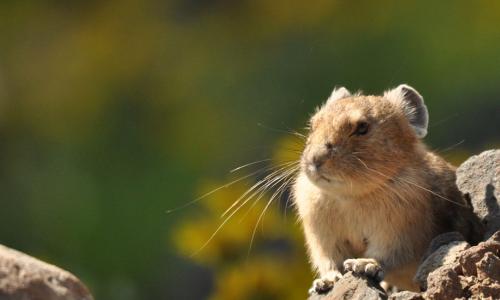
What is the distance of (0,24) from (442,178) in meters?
5.71

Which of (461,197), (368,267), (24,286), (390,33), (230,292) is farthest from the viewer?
(390,33)

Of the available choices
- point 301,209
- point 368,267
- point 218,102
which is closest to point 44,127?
point 218,102

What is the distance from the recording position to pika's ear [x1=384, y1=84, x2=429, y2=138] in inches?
246

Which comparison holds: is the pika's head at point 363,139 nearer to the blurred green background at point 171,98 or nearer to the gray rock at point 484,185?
the gray rock at point 484,185

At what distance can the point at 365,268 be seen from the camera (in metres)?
5.49

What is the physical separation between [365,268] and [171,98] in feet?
15.6

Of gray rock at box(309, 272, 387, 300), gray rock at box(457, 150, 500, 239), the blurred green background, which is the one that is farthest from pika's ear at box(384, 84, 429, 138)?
the blurred green background

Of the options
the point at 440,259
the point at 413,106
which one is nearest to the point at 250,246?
the point at 413,106

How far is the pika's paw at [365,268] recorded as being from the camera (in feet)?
17.9

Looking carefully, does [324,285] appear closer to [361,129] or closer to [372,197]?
[372,197]

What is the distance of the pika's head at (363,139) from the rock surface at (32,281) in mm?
1597

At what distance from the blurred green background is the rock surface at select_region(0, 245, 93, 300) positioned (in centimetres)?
430

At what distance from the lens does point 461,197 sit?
6105 mm

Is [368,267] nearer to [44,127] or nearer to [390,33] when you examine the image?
[390,33]
